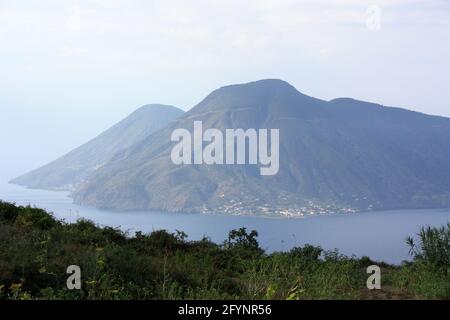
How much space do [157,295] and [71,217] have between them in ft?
36.6

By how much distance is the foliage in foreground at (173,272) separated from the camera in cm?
1027

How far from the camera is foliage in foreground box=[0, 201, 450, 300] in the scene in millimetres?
10273

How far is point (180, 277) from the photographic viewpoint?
11891 millimetres

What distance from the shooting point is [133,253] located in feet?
41.0

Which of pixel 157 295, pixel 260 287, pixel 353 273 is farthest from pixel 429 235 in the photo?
pixel 157 295

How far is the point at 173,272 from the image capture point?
11984 mm

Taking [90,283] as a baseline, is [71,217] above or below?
above
